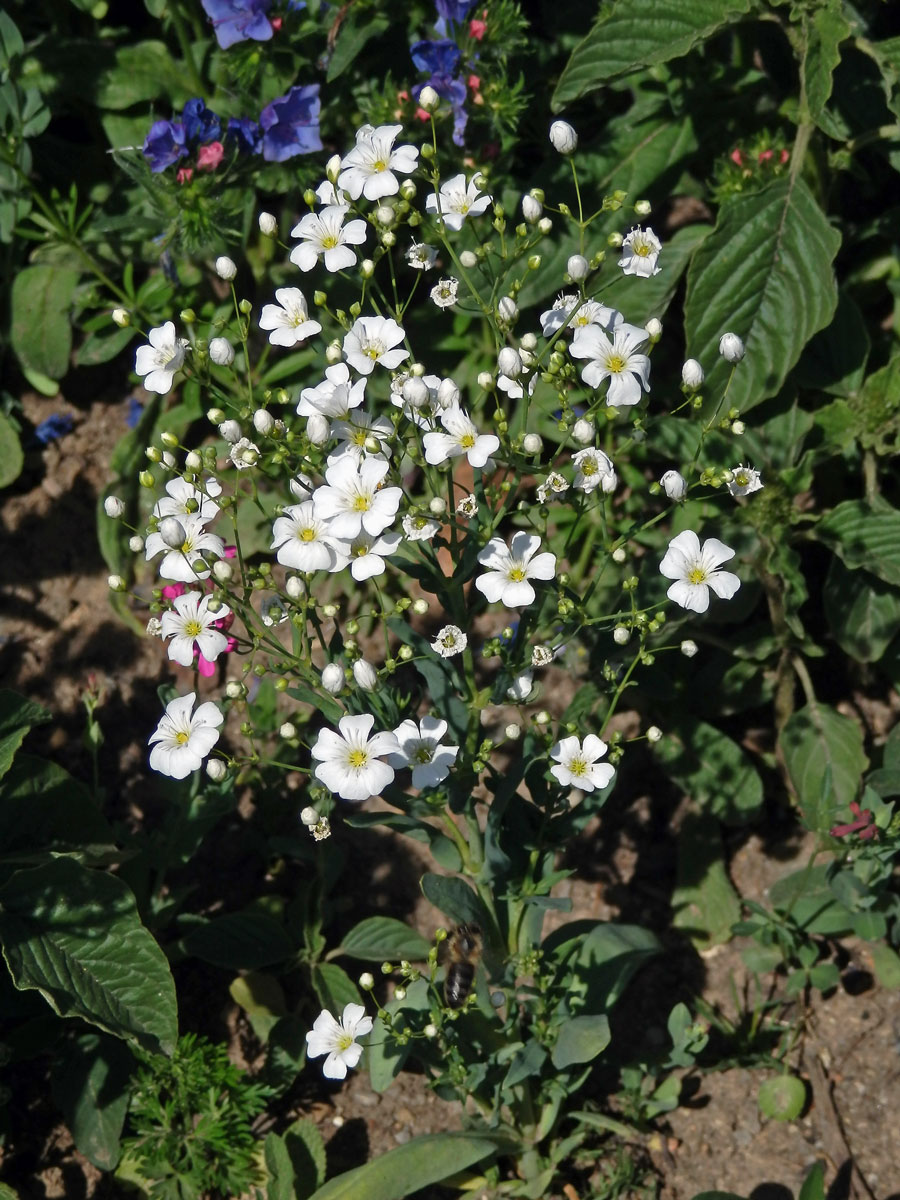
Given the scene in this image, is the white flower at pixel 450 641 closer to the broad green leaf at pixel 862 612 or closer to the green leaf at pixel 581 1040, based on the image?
the green leaf at pixel 581 1040

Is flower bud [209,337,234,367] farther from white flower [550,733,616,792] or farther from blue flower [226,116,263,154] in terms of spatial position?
blue flower [226,116,263,154]

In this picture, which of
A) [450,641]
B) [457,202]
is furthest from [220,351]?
[450,641]

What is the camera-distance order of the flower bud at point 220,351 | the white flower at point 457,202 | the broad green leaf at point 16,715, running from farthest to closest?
the broad green leaf at point 16,715
the white flower at point 457,202
the flower bud at point 220,351

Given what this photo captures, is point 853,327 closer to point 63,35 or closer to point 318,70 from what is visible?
point 318,70

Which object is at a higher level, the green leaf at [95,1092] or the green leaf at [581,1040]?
the green leaf at [581,1040]

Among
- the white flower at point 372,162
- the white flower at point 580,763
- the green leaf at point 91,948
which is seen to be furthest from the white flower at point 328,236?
the green leaf at point 91,948

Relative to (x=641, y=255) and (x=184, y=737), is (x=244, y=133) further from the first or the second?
(x=184, y=737)
